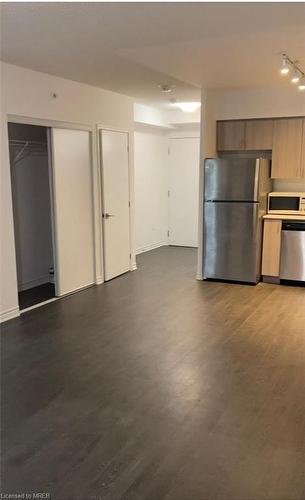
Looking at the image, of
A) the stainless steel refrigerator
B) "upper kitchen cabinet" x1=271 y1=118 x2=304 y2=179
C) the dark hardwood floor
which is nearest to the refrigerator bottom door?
the stainless steel refrigerator

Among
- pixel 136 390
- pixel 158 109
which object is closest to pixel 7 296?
pixel 136 390

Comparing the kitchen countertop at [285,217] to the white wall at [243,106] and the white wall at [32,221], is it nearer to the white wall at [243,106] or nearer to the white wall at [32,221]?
the white wall at [243,106]

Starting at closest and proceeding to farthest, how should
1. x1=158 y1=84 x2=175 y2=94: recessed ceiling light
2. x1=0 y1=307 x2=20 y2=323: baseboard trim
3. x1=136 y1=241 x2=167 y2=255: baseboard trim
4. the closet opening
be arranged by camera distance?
x1=0 y1=307 x2=20 y2=323: baseboard trim → x1=158 y1=84 x2=175 y2=94: recessed ceiling light → the closet opening → x1=136 y1=241 x2=167 y2=255: baseboard trim

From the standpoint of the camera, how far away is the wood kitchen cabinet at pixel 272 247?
582cm

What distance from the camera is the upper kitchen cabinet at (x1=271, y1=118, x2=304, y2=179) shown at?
226 inches

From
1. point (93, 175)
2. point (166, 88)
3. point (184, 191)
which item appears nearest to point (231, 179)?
point (166, 88)

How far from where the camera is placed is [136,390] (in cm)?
309

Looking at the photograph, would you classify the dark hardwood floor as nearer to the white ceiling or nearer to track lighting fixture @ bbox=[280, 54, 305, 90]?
track lighting fixture @ bbox=[280, 54, 305, 90]

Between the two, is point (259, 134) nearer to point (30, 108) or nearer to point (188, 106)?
point (188, 106)

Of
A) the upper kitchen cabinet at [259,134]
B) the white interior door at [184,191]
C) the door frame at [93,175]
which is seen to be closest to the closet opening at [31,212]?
the door frame at [93,175]

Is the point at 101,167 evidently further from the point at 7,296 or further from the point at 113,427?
the point at 113,427

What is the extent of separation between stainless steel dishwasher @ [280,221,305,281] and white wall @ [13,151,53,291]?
3282mm

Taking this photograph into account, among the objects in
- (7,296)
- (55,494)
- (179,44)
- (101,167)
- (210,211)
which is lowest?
(55,494)

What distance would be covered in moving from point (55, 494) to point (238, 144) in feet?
16.6
